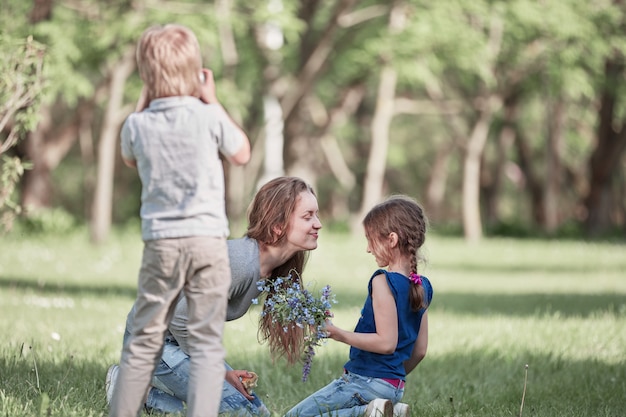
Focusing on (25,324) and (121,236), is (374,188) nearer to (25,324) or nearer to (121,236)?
(121,236)

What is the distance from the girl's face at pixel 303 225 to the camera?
4789 millimetres

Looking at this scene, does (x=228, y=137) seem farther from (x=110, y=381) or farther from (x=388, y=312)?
(x=110, y=381)

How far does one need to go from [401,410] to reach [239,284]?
977mm

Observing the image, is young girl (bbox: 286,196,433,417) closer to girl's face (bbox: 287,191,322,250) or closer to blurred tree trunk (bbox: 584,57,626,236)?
girl's face (bbox: 287,191,322,250)

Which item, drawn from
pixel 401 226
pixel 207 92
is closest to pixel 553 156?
pixel 401 226

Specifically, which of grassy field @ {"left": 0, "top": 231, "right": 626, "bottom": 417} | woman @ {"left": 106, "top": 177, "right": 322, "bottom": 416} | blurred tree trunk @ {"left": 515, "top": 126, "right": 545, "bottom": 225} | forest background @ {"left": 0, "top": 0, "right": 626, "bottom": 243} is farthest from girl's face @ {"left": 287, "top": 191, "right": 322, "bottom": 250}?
blurred tree trunk @ {"left": 515, "top": 126, "right": 545, "bottom": 225}

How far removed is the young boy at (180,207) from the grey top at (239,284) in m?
0.81

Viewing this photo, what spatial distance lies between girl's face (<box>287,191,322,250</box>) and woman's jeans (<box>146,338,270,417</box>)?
841 millimetres

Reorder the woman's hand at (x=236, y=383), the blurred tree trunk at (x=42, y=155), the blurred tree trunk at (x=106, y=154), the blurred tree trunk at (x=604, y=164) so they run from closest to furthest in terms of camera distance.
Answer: the woman's hand at (x=236, y=383) → the blurred tree trunk at (x=106, y=154) → the blurred tree trunk at (x=42, y=155) → the blurred tree trunk at (x=604, y=164)

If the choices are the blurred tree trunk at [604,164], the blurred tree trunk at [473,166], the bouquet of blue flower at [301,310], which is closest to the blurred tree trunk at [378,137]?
the blurred tree trunk at [473,166]

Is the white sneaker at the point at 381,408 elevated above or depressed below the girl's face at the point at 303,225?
below

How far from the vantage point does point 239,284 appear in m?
4.71

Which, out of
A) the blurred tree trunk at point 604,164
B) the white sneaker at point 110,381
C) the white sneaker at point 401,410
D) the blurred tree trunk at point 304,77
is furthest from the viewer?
the blurred tree trunk at point 604,164

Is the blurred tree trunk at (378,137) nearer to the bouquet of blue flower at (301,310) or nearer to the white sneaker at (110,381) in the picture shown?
the white sneaker at (110,381)
